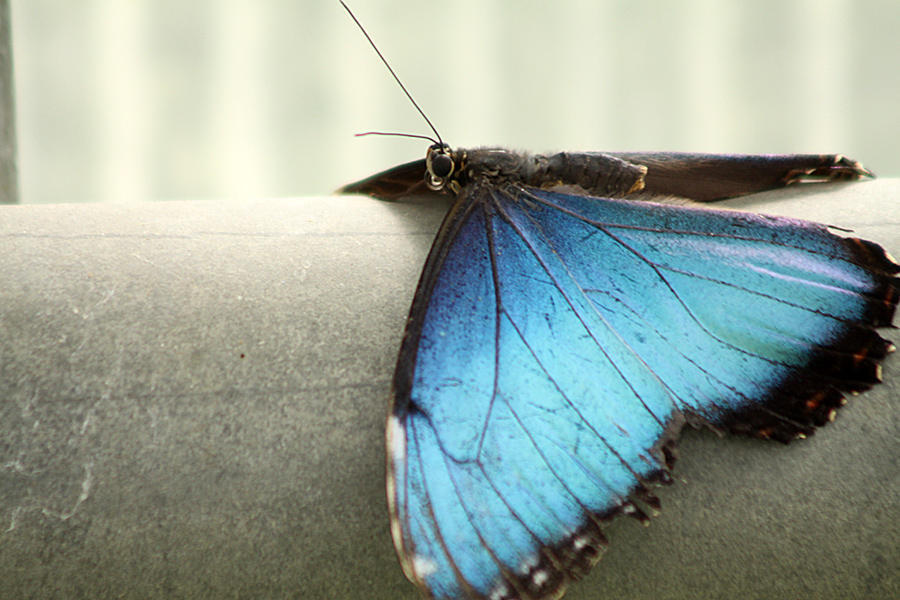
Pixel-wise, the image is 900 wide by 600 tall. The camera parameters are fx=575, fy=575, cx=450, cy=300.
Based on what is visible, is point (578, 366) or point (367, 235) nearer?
point (578, 366)

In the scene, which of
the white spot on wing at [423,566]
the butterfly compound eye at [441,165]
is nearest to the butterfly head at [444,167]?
the butterfly compound eye at [441,165]

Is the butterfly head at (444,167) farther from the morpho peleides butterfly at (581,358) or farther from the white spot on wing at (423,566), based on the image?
the white spot on wing at (423,566)

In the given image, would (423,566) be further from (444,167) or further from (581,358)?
(444,167)

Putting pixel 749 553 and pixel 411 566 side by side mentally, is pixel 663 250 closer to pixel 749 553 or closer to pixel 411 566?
pixel 749 553

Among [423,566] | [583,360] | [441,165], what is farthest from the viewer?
[441,165]

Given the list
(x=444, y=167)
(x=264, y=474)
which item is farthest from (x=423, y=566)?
(x=444, y=167)

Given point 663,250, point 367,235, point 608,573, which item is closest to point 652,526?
point 608,573

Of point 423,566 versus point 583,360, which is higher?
point 583,360

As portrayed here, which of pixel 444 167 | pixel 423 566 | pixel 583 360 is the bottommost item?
pixel 423 566
